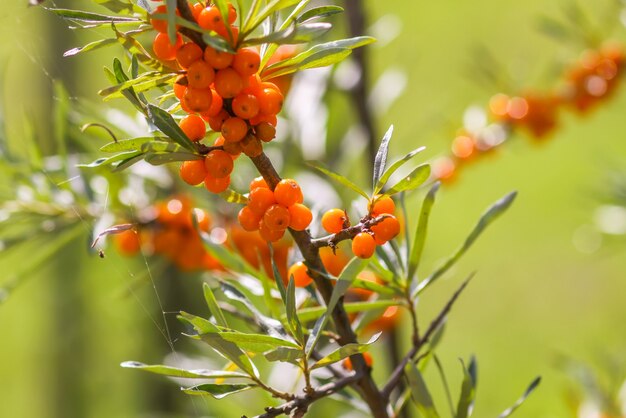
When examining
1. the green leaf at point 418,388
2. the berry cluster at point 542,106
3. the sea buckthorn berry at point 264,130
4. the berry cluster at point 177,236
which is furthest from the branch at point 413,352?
the berry cluster at point 542,106

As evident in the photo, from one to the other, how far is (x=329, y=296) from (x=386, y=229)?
0.05 metres

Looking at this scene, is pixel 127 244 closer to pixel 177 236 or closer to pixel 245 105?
pixel 177 236

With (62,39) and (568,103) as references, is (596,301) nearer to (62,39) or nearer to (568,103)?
(568,103)

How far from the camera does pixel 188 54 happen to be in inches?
11.8

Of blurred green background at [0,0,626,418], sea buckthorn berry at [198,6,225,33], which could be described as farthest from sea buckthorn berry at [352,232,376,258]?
blurred green background at [0,0,626,418]

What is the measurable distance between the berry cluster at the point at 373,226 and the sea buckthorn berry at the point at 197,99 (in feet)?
0.26

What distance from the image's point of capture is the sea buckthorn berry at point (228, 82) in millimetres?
299

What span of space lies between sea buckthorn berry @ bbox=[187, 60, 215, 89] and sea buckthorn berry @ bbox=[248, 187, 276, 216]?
55 millimetres

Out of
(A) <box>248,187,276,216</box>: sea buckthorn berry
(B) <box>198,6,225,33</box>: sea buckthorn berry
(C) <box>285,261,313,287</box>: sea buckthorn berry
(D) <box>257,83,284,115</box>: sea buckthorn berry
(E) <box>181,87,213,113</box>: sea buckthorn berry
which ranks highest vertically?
(B) <box>198,6,225,33</box>: sea buckthorn berry

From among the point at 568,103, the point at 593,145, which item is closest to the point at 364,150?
the point at 568,103

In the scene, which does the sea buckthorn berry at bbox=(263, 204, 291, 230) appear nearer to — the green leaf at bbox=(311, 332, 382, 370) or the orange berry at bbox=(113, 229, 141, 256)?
the green leaf at bbox=(311, 332, 382, 370)

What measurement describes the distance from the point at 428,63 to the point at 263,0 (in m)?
2.43

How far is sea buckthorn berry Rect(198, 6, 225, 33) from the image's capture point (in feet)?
0.97

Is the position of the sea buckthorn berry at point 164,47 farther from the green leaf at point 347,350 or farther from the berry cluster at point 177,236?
the berry cluster at point 177,236
